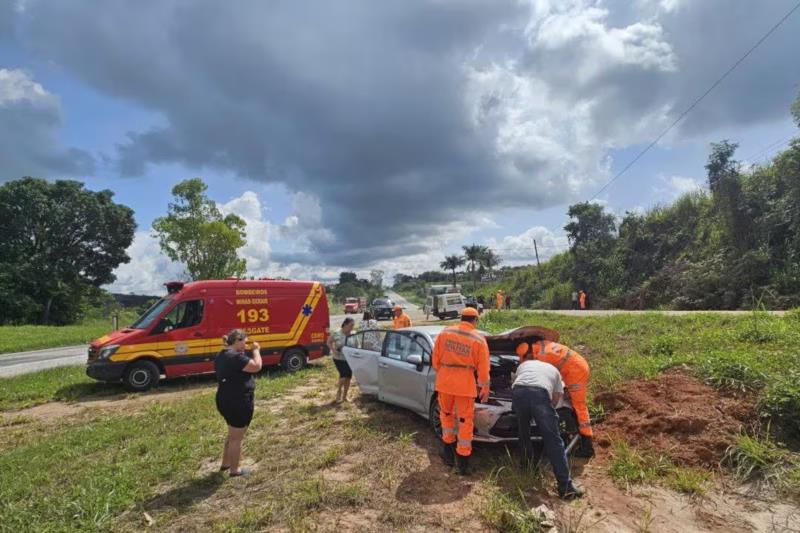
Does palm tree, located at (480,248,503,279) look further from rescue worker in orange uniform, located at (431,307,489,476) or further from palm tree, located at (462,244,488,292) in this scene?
rescue worker in orange uniform, located at (431,307,489,476)

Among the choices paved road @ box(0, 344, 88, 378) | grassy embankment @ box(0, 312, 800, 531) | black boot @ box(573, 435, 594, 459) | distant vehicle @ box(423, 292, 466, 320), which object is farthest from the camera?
→ distant vehicle @ box(423, 292, 466, 320)

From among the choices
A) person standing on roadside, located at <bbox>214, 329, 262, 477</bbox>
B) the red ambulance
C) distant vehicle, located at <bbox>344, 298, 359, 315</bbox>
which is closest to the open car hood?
person standing on roadside, located at <bbox>214, 329, 262, 477</bbox>

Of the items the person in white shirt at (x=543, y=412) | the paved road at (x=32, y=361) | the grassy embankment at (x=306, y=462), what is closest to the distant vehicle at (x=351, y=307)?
the paved road at (x=32, y=361)

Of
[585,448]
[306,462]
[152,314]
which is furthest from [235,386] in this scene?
[152,314]

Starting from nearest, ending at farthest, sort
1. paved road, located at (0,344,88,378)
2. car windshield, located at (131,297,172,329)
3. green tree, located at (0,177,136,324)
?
car windshield, located at (131,297,172,329), paved road, located at (0,344,88,378), green tree, located at (0,177,136,324)

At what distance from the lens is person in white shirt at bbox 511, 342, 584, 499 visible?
13.7ft

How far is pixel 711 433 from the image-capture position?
4859 mm

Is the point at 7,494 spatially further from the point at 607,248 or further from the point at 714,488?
the point at 607,248

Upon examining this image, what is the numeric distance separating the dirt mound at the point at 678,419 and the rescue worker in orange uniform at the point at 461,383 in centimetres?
188

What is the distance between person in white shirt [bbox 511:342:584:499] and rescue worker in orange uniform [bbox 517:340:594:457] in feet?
0.97

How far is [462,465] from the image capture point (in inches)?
185

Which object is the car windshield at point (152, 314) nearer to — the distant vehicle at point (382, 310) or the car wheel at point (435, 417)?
the car wheel at point (435, 417)

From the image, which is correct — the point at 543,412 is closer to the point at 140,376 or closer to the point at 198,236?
the point at 140,376

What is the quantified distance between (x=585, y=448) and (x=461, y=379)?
169 cm
